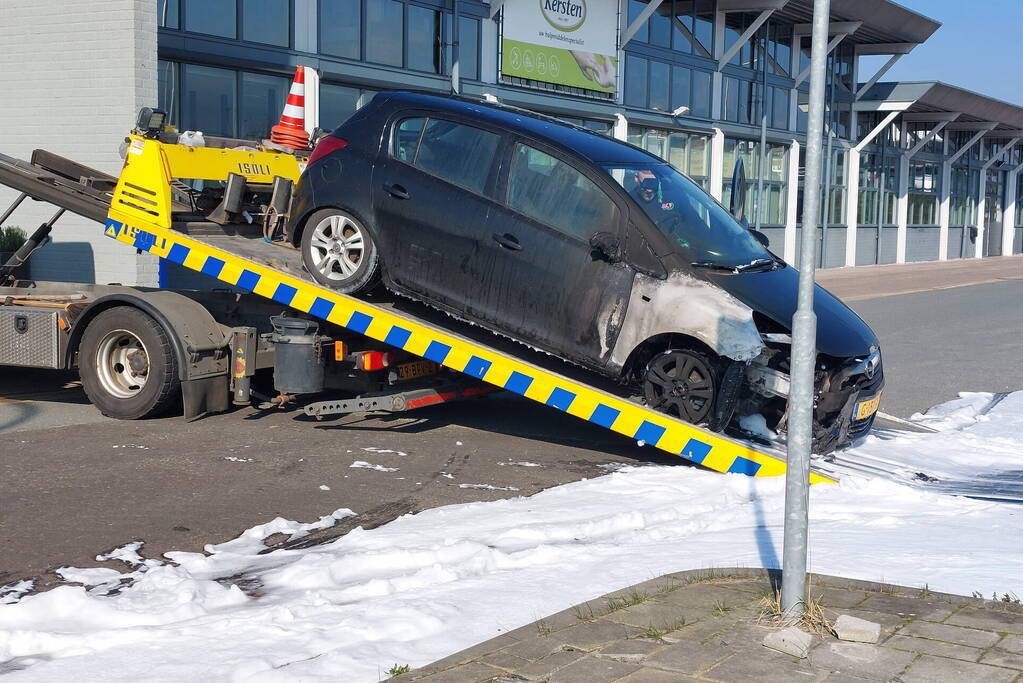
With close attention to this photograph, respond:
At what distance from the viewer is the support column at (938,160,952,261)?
50.8m

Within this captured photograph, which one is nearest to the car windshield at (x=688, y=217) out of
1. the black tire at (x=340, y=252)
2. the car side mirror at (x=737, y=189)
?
the car side mirror at (x=737, y=189)

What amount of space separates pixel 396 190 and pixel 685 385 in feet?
8.27

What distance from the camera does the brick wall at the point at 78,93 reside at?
1551cm

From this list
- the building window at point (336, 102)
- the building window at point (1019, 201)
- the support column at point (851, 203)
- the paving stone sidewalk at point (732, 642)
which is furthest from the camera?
the building window at point (1019, 201)

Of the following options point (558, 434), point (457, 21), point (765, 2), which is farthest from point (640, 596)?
point (765, 2)

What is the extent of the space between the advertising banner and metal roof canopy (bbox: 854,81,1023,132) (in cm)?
1649

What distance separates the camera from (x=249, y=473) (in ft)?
25.0

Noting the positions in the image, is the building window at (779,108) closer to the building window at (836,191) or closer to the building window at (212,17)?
the building window at (836,191)

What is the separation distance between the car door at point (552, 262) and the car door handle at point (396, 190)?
0.73 meters

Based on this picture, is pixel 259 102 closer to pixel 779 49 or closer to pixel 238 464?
pixel 238 464

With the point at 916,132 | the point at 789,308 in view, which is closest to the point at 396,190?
the point at 789,308

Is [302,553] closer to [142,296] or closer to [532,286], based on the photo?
[532,286]

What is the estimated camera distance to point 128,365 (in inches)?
365

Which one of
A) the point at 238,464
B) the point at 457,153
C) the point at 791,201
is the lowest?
the point at 238,464
